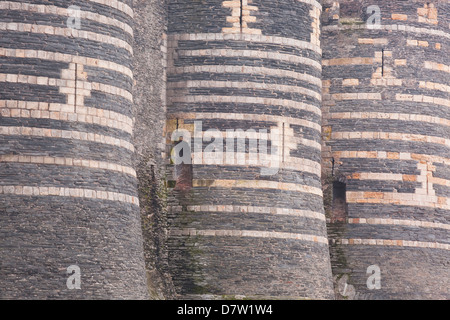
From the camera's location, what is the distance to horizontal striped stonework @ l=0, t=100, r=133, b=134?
76.0 ft

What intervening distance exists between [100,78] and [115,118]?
842 millimetres

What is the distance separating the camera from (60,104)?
2362cm

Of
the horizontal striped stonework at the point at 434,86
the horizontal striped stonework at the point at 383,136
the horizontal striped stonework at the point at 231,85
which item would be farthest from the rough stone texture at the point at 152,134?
the horizontal striped stonework at the point at 434,86

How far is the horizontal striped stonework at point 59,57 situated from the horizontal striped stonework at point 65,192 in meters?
2.43

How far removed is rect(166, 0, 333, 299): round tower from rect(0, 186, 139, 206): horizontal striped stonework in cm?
336

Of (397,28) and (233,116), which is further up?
(397,28)

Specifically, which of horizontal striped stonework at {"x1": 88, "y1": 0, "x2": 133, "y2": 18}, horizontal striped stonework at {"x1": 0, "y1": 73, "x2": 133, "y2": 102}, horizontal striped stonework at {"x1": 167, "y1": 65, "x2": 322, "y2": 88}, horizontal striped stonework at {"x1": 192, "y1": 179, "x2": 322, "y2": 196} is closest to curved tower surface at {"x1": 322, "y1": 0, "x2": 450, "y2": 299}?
horizontal striped stonework at {"x1": 167, "y1": 65, "x2": 322, "y2": 88}

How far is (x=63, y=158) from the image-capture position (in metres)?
23.5

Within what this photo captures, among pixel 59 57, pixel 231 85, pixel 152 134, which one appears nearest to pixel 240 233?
pixel 152 134

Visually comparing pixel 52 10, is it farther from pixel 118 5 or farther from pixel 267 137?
pixel 267 137

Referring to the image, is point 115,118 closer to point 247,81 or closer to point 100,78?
point 100,78

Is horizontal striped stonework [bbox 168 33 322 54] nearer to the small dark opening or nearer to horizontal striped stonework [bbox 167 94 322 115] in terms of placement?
horizontal striped stonework [bbox 167 94 322 115]

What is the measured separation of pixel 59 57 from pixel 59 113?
1057 mm

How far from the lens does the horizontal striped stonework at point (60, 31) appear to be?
23312 mm
